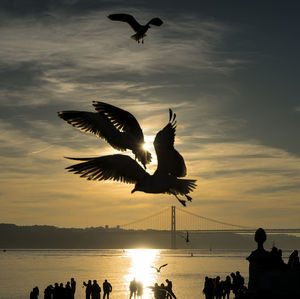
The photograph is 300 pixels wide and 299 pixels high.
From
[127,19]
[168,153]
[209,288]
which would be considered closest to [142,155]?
[168,153]

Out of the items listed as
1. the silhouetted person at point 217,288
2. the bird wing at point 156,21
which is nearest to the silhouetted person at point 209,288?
the silhouetted person at point 217,288

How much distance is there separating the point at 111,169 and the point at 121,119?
814 millimetres

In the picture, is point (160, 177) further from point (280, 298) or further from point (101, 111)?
point (280, 298)

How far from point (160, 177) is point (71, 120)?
1.41 m

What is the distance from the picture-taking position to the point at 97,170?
7.04 metres

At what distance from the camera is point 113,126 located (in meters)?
7.50

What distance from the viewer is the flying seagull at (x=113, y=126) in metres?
7.29

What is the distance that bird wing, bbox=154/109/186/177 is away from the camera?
7238 millimetres

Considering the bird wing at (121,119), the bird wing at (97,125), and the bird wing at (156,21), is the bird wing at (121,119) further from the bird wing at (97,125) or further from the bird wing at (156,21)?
the bird wing at (156,21)

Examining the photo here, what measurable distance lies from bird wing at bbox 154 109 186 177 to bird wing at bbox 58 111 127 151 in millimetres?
423

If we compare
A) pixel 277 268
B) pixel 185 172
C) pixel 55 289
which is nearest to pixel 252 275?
pixel 277 268

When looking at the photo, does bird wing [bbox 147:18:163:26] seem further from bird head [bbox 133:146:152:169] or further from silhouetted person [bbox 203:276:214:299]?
silhouetted person [bbox 203:276:214:299]

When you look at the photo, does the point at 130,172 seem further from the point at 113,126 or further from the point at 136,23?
the point at 136,23

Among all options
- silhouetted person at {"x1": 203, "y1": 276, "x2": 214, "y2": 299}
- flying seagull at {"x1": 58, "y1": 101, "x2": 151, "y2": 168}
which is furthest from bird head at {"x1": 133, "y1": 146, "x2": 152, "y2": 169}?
silhouetted person at {"x1": 203, "y1": 276, "x2": 214, "y2": 299}
